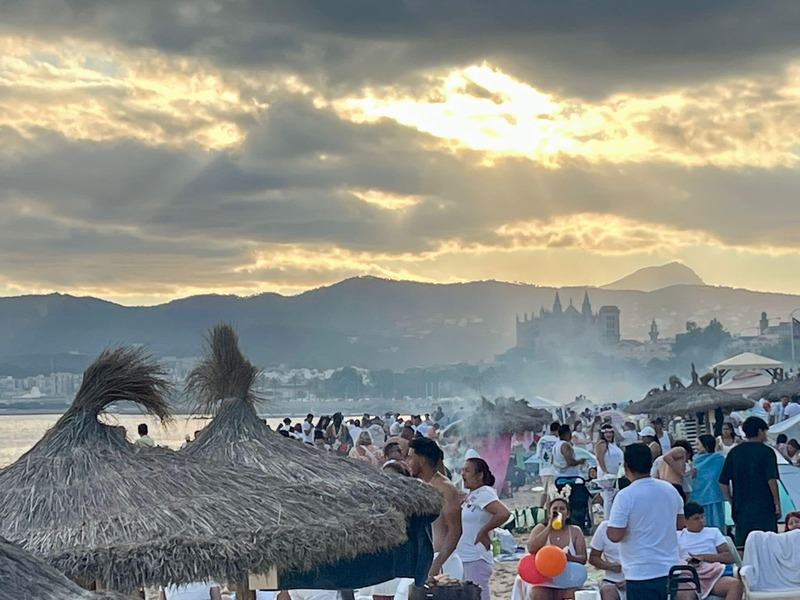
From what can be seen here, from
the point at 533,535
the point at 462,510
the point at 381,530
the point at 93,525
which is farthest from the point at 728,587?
the point at 93,525

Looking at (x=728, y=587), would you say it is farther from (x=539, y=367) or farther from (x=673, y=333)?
(x=673, y=333)

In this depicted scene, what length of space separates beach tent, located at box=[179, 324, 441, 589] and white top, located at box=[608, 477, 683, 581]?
53.0 inches

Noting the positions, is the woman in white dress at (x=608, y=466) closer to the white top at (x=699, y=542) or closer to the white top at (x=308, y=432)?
the white top at (x=699, y=542)

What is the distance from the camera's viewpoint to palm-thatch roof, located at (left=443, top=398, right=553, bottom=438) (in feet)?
83.9

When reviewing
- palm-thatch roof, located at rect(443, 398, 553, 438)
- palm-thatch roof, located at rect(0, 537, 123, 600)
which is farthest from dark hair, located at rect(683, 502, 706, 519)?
palm-thatch roof, located at rect(443, 398, 553, 438)

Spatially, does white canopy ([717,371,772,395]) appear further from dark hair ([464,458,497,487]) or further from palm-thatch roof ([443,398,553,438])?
dark hair ([464,458,497,487])

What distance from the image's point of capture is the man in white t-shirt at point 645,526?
734 centimetres

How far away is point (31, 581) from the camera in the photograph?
11.7 ft

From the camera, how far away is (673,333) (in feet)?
560

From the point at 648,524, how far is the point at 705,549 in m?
2.24

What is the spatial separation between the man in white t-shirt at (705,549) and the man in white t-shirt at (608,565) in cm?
53

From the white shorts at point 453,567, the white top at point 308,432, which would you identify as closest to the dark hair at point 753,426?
the white shorts at point 453,567

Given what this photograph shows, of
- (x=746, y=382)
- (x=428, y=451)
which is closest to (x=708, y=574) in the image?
(x=428, y=451)

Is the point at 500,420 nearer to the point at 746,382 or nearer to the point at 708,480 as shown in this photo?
the point at 708,480
